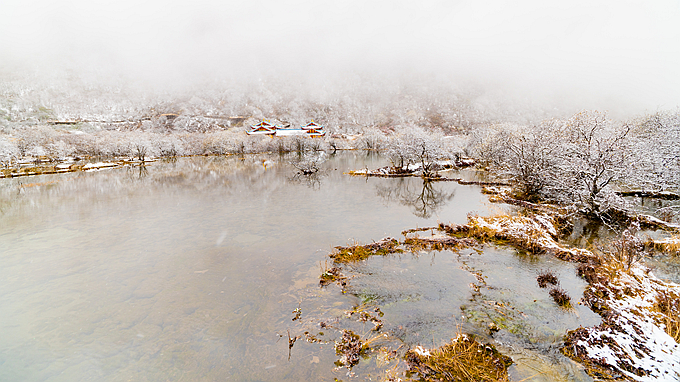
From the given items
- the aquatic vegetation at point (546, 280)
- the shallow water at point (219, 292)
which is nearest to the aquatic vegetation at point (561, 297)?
the shallow water at point (219, 292)

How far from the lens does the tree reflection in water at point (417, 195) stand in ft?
82.8

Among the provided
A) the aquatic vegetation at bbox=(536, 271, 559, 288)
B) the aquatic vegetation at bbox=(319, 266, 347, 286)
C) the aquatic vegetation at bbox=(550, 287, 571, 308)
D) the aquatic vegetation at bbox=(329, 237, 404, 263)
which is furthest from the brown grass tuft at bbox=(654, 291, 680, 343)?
the aquatic vegetation at bbox=(319, 266, 347, 286)

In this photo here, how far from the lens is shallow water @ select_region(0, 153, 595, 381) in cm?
834

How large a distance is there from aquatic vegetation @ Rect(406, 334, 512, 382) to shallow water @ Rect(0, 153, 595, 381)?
534mm

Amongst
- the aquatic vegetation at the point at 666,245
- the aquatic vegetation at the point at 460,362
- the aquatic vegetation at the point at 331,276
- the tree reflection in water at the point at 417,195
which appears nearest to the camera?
the aquatic vegetation at the point at 460,362

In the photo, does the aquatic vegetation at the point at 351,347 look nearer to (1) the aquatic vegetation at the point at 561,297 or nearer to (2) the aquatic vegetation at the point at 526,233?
(1) the aquatic vegetation at the point at 561,297

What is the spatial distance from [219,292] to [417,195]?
23.7m

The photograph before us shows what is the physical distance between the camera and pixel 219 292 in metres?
12.0

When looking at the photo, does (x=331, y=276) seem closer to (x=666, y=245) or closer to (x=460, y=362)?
(x=460, y=362)

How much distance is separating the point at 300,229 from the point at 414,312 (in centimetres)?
1095

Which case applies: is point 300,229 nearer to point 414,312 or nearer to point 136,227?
point 414,312

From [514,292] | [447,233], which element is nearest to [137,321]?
[514,292]

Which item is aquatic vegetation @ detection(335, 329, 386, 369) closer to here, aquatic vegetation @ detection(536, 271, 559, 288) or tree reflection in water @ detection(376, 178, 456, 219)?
aquatic vegetation @ detection(536, 271, 559, 288)

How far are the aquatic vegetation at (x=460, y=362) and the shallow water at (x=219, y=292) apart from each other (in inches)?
21.0
